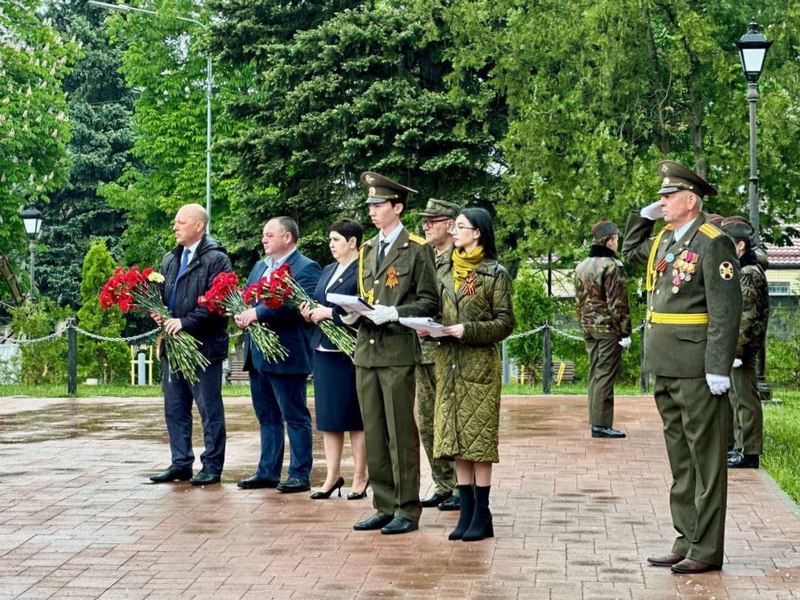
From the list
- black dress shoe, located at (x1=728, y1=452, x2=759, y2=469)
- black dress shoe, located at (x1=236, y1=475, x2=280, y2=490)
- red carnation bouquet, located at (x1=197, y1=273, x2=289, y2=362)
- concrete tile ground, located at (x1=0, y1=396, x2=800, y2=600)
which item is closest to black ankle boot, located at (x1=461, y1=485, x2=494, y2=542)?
concrete tile ground, located at (x1=0, y1=396, x2=800, y2=600)

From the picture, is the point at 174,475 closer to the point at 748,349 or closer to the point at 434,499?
A: the point at 434,499

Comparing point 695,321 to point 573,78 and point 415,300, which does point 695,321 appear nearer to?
point 415,300

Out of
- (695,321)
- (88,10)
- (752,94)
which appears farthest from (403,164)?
(88,10)

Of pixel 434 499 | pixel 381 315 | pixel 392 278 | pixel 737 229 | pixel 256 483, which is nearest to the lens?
pixel 381 315

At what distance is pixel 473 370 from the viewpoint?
28.8 ft

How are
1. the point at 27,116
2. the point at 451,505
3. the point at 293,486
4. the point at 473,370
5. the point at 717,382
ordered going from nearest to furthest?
1. the point at 717,382
2. the point at 473,370
3. the point at 451,505
4. the point at 293,486
5. the point at 27,116

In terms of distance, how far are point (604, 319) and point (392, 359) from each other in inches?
233

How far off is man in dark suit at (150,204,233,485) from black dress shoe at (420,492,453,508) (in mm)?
2012

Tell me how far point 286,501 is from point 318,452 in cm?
313

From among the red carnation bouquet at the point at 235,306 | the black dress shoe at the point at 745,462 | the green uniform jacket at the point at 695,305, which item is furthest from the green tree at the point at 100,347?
the green uniform jacket at the point at 695,305

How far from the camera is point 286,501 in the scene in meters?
10.5

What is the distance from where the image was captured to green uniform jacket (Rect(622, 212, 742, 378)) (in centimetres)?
786

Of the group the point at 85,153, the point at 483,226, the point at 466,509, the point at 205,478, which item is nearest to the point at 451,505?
the point at 466,509

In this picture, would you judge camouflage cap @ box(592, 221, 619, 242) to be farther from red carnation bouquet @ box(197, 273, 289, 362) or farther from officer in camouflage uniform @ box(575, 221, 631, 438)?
red carnation bouquet @ box(197, 273, 289, 362)
